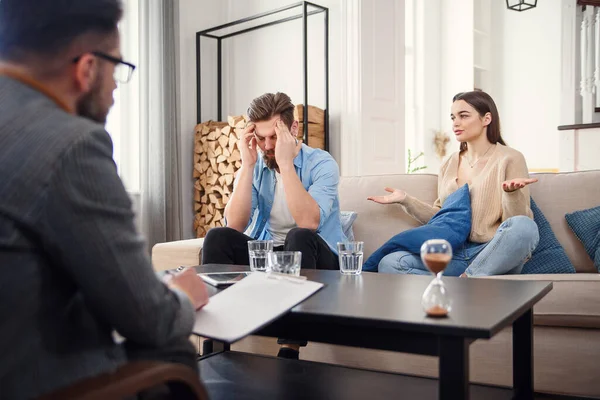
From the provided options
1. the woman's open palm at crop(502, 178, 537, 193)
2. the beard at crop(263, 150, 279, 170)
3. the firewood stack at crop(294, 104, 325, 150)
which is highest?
the firewood stack at crop(294, 104, 325, 150)

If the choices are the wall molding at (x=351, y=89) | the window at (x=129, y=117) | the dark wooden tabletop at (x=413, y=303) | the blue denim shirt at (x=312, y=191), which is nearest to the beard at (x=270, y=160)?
the blue denim shirt at (x=312, y=191)

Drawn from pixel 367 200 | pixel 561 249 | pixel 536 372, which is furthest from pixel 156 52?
pixel 536 372

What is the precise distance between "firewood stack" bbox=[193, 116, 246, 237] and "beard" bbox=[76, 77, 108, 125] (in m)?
3.43

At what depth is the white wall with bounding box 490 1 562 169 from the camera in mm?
7453

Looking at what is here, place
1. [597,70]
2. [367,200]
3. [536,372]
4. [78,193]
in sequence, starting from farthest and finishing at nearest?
[597,70], [367,200], [536,372], [78,193]

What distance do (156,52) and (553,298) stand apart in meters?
3.10

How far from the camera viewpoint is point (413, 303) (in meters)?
1.31

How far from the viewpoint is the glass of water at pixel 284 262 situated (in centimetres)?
163

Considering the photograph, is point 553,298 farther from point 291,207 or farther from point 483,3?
point 483,3

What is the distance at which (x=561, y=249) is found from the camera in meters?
2.41

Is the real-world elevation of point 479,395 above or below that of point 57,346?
below

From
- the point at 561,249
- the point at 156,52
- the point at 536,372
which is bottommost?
the point at 536,372

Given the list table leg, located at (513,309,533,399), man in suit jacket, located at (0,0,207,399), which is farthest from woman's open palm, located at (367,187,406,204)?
man in suit jacket, located at (0,0,207,399)

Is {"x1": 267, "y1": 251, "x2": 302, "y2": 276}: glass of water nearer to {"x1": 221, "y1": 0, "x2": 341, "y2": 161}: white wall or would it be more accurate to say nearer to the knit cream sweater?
the knit cream sweater
